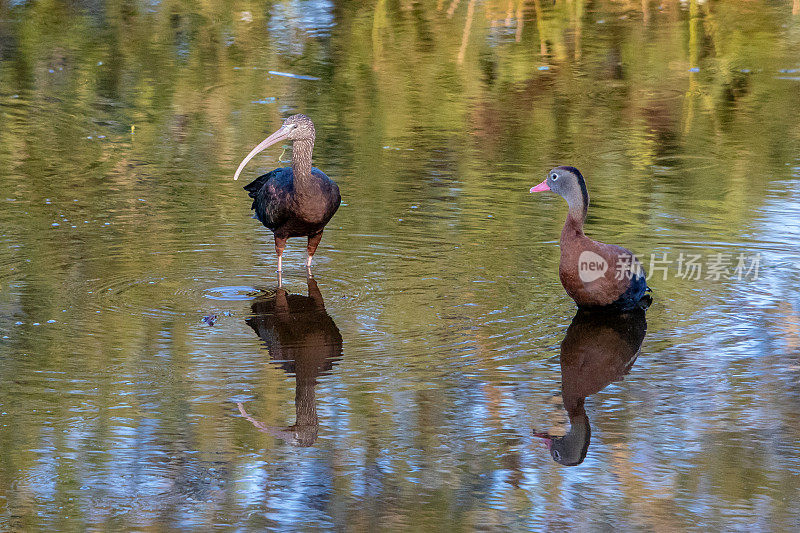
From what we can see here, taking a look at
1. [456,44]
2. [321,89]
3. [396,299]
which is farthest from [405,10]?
[396,299]

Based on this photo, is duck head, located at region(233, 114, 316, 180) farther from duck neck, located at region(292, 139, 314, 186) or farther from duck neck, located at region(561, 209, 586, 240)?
duck neck, located at region(561, 209, 586, 240)

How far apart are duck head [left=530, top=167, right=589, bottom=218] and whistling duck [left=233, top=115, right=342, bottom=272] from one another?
5.92 ft

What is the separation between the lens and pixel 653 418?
22.6 ft

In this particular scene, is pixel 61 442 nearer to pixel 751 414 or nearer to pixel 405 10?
pixel 751 414

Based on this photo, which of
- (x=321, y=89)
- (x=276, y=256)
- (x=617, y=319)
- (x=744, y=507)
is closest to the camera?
(x=744, y=507)

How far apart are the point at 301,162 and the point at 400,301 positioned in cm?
175

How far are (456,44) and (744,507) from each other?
562 inches

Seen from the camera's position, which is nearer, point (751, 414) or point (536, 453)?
point (536, 453)

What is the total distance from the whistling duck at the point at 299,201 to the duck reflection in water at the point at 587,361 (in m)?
2.26

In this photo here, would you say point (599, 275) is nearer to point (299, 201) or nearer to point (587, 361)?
point (587, 361)

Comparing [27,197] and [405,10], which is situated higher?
[405,10]

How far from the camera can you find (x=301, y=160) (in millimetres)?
10094

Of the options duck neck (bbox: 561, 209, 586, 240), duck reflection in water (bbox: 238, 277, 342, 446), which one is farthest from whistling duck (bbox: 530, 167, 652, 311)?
duck reflection in water (bbox: 238, 277, 342, 446)

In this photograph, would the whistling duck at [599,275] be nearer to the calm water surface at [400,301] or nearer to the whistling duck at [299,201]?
the calm water surface at [400,301]
